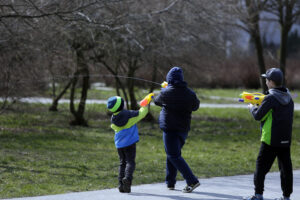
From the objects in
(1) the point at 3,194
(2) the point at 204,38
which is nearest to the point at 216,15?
(2) the point at 204,38

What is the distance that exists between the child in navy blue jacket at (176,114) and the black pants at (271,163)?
0.81 metres

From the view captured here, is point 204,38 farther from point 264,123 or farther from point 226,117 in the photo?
point 264,123

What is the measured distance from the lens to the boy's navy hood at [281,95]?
18.1 feet

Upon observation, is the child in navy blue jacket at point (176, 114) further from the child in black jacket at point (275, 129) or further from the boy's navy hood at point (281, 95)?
the boy's navy hood at point (281, 95)

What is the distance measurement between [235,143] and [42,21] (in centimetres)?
515

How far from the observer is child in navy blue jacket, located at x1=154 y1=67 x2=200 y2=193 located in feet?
19.6

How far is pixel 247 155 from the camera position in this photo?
31.9ft

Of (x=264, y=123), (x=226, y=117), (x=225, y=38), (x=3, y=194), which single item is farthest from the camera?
(x=226, y=117)

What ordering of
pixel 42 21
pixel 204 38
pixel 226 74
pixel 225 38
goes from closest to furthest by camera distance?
pixel 42 21
pixel 204 38
pixel 225 38
pixel 226 74

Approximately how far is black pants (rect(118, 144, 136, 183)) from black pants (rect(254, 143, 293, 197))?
150cm

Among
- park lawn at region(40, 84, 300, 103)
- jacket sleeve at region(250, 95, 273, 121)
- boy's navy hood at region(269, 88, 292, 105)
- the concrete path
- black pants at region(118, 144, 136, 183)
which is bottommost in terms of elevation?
park lawn at region(40, 84, 300, 103)

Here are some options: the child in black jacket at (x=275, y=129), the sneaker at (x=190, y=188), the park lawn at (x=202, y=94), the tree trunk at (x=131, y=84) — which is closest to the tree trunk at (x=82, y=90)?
the park lawn at (x=202, y=94)

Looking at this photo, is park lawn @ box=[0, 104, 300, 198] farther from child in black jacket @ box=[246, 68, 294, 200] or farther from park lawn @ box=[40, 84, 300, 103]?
child in black jacket @ box=[246, 68, 294, 200]

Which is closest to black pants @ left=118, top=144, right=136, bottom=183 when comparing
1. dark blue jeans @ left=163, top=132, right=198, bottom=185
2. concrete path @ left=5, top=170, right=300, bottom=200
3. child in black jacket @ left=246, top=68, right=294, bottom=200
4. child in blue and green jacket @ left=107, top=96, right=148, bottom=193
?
child in blue and green jacket @ left=107, top=96, right=148, bottom=193
